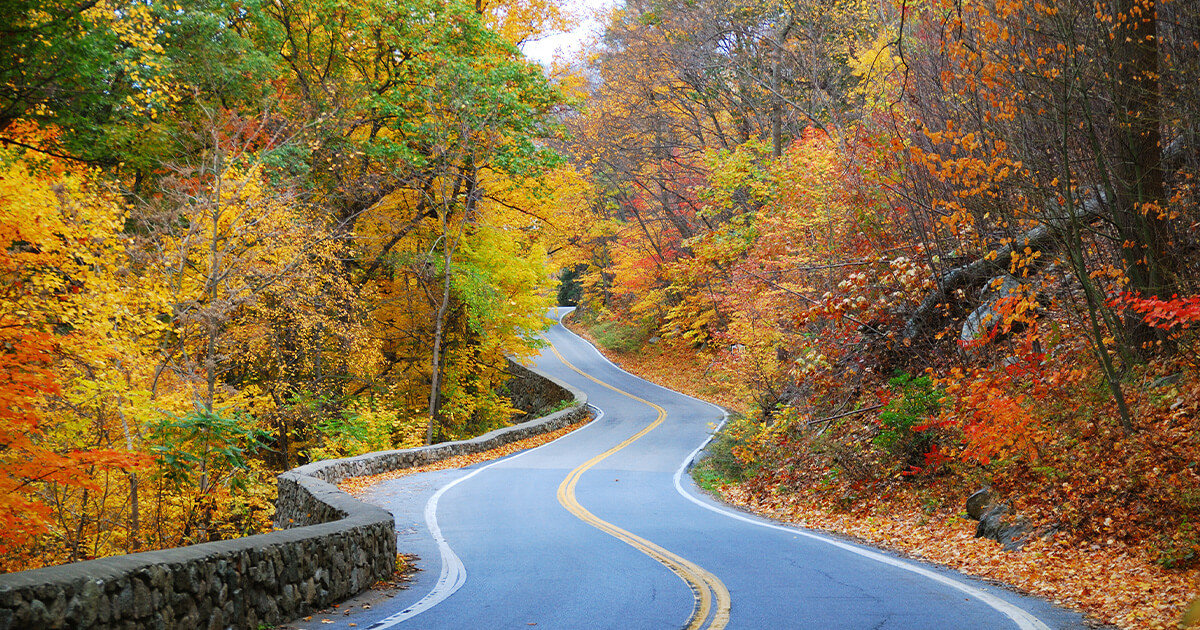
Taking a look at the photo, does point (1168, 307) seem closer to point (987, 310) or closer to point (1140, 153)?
point (1140, 153)

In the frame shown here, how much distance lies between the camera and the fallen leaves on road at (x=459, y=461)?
49.9ft

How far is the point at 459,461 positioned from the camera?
765 inches

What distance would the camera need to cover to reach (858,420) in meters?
13.7

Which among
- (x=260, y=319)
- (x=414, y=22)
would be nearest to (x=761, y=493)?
(x=260, y=319)

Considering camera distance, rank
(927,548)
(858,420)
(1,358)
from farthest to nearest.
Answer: (858,420)
(1,358)
(927,548)

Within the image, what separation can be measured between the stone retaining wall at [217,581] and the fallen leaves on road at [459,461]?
5992mm

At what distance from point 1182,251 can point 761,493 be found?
24.5 feet

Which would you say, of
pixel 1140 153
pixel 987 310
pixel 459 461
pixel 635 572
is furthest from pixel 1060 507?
pixel 459 461

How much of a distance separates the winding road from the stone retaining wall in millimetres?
360

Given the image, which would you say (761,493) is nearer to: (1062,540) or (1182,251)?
(1062,540)

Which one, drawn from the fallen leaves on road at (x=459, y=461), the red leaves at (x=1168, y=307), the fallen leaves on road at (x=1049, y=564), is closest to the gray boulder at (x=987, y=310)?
the red leaves at (x=1168, y=307)

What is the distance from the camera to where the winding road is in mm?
5688

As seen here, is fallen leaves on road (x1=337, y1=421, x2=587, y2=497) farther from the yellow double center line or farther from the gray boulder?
the gray boulder

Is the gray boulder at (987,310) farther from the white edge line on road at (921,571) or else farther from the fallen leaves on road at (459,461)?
the fallen leaves on road at (459,461)
